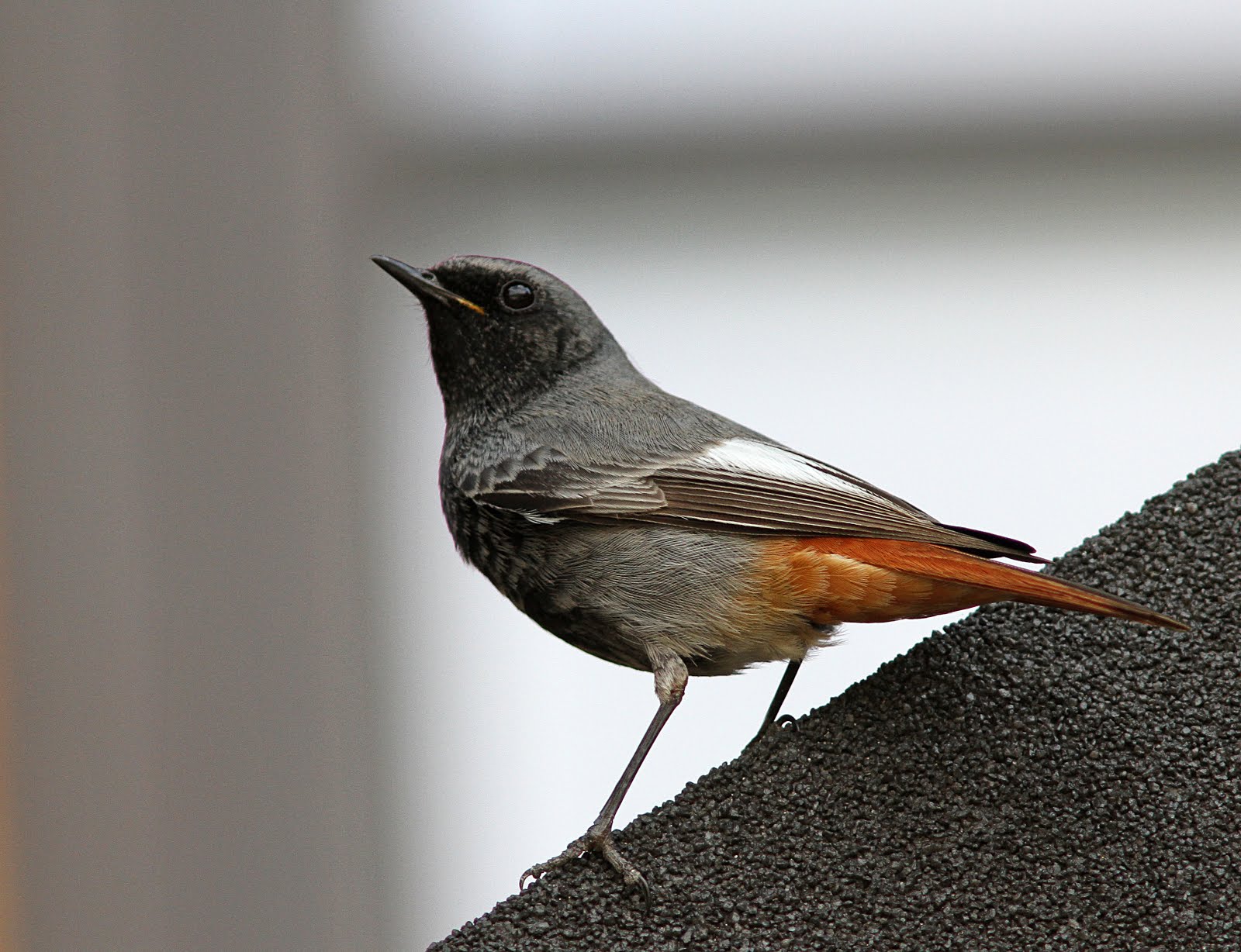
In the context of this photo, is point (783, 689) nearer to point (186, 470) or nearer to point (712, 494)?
point (712, 494)

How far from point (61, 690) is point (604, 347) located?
2163 mm

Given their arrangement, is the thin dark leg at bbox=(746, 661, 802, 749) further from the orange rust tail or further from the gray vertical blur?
the gray vertical blur

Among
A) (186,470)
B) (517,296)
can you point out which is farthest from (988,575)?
(186,470)

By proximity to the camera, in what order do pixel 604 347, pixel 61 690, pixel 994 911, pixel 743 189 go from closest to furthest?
pixel 994 911 < pixel 604 347 < pixel 61 690 < pixel 743 189

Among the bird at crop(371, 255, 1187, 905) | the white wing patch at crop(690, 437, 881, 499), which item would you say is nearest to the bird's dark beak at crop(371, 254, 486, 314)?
the bird at crop(371, 255, 1187, 905)

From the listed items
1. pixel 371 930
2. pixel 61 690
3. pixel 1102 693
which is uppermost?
pixel 1102 693

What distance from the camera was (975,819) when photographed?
1.38m

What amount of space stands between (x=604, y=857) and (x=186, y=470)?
2.52 meters

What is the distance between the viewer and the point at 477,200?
4.11 metres

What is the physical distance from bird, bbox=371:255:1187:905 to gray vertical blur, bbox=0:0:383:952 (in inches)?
74.2

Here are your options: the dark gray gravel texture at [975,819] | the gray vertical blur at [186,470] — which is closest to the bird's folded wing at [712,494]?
the dark gray gravel texture at [975,819]

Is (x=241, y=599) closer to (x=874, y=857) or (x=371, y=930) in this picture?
(x=371, y=930)

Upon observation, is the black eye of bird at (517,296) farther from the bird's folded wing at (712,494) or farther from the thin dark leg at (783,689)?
the thin dark leg at (783,689)

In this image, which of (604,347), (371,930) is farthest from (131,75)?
(371,930)
